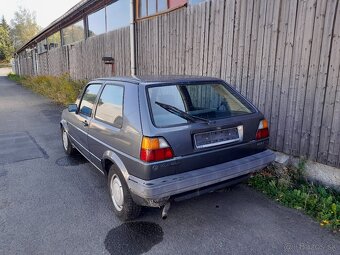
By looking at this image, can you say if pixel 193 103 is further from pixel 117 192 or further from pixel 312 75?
pixel 312 75

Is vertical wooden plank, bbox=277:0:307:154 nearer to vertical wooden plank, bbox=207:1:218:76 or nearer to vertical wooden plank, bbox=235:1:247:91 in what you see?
vertical wooden plank, bbox=235:1:247:91

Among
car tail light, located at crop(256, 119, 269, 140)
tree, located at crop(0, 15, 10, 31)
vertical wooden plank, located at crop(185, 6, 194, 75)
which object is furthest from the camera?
tree, located at crop(0, 15, 10, 31)

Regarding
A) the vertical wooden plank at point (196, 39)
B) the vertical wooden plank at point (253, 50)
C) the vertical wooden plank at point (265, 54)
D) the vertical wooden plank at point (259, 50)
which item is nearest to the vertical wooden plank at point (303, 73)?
the vertical wooden plank at point (265, 54)

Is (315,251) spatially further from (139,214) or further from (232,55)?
(232,55)

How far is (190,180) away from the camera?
8.62ft

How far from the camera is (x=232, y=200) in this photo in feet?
11.5

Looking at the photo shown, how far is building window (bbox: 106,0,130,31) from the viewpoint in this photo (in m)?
9.08

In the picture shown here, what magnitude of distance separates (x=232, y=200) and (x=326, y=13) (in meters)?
2.69

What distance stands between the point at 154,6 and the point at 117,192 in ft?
19.4

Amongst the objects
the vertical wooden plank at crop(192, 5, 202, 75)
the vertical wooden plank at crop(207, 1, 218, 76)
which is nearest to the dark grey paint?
the vertical wooden plank at crop(207, 1, 218, 76)

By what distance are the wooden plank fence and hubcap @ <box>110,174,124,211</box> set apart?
260 centimetres

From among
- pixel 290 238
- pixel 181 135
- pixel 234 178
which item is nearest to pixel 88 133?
pixel 181 135

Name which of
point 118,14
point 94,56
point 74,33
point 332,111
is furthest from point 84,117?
point 74,33

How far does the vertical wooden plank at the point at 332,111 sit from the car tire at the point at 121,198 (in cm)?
260
